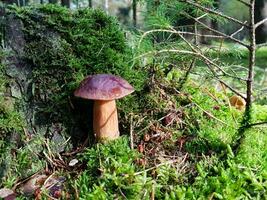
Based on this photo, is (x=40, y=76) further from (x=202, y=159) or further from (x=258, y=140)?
(x=258, y=140)

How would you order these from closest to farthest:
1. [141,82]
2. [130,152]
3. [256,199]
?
→ 1. [256,199]
2. [130,152]
3. [141,82]

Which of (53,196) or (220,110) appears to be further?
(220,110)

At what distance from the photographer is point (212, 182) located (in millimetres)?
1685

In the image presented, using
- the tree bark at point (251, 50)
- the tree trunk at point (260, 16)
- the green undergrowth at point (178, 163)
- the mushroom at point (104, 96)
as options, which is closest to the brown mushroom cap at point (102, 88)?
the mushroom at point (104, 96)

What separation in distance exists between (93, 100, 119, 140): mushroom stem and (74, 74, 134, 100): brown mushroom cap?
Result: 13 cm

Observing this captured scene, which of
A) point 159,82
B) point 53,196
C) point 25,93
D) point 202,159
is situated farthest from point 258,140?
point 25,93

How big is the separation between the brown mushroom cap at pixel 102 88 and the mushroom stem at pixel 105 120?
128 mm

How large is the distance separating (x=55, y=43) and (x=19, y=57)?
196 mm

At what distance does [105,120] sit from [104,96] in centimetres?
20

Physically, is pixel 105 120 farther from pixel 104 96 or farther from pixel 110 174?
pixel 110 174

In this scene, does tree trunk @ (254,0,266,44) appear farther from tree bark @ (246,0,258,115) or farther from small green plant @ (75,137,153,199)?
small green plant @ (75,137,153,199)

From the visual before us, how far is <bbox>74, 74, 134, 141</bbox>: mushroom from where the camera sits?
5.65 feet

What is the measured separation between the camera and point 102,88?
67.9 inches

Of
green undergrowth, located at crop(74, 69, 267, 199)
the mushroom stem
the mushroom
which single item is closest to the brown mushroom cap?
the mushroom
